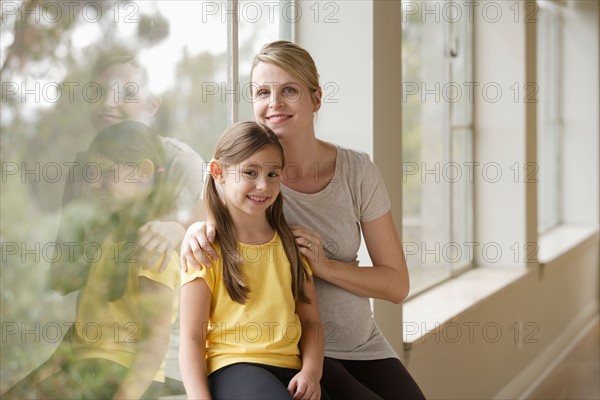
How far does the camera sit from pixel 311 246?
1994mm

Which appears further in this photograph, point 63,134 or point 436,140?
point 436,140

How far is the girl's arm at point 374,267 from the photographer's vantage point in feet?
6.66

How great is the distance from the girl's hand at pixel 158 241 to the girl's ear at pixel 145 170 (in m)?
0.11

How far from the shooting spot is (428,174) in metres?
3.97

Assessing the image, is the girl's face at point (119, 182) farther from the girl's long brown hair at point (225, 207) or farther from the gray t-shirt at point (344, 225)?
the gray t-shirt at point (344, 225)

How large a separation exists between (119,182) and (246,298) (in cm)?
41

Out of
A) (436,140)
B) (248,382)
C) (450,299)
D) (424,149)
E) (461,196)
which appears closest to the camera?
(248,382)

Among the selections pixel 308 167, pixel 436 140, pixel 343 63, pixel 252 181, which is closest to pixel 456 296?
pixel 436 140

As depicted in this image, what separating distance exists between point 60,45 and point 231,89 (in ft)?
2.44

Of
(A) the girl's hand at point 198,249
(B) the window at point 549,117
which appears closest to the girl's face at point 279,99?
(A) the girl's hand at point 198,249

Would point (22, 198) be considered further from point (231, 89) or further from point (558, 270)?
point (558, 270)

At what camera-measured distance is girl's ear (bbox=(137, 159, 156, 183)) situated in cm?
206

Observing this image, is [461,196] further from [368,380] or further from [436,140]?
[368,380]

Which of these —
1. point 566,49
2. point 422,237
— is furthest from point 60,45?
point 566,49
